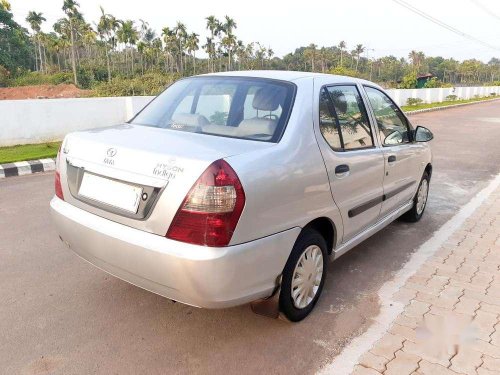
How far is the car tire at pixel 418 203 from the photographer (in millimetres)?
4828

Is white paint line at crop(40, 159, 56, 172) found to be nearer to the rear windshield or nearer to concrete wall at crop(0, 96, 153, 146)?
concrete wall at crop(0, 96, 153, 146)

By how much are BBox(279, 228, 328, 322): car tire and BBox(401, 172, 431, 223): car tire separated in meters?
2.25

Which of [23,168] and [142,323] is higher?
[23,168]

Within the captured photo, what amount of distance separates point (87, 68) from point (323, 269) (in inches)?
2740

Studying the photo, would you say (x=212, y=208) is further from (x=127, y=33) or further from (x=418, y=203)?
(x=127, y=33)

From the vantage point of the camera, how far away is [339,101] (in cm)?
326

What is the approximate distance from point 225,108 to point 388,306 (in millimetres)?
1840

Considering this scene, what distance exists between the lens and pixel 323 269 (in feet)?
9.97

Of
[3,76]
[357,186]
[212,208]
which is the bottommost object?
[357,186]

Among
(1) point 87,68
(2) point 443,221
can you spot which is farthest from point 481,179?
(1) point 87,68

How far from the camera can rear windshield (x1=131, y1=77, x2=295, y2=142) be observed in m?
2.75

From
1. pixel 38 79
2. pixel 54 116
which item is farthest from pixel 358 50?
pixel 54 116

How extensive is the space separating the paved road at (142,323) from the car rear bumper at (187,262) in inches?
15.6

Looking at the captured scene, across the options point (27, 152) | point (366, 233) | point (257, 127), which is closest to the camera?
point (257, 127)
